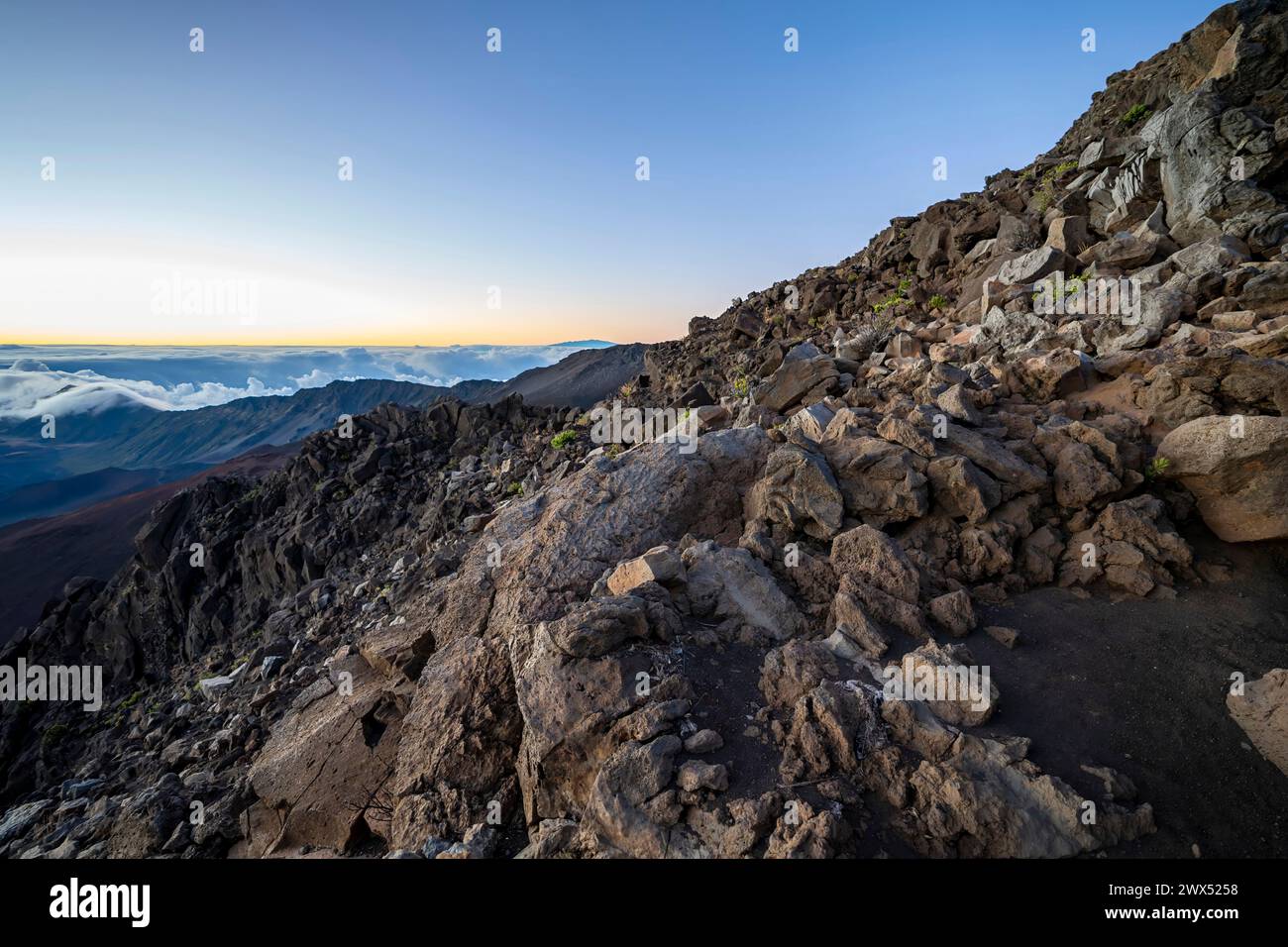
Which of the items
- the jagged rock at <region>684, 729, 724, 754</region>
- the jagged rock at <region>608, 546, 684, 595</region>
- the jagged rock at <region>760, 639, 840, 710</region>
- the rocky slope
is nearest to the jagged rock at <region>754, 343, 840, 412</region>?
the rocky slope

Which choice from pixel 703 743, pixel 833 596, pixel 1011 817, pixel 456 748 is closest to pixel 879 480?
pixel 833 596

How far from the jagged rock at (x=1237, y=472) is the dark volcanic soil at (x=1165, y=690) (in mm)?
341

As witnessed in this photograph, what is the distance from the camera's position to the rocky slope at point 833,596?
4105 mm

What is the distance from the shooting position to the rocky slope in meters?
4.11

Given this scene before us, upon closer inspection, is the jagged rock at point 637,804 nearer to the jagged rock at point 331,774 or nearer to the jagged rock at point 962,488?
the jagged rock at point 331,774

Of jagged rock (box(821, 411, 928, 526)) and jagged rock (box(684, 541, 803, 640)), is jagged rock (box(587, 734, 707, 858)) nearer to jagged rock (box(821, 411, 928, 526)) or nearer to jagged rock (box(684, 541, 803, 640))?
jagged rock (box(684, 541, 803, 640))

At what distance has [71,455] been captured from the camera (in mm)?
121875

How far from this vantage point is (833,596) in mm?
5984

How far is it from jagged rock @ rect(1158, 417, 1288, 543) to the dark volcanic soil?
34cm

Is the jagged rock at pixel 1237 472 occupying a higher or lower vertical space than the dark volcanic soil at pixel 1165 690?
higher

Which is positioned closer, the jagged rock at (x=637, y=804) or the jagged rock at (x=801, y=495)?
the jagged rock at (x=637, y=804)

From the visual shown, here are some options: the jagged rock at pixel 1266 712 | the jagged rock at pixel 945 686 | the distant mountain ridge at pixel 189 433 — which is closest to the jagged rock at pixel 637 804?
the jagged rock at pixel 945 686

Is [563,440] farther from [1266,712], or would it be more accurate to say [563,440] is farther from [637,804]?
[1266,712]
